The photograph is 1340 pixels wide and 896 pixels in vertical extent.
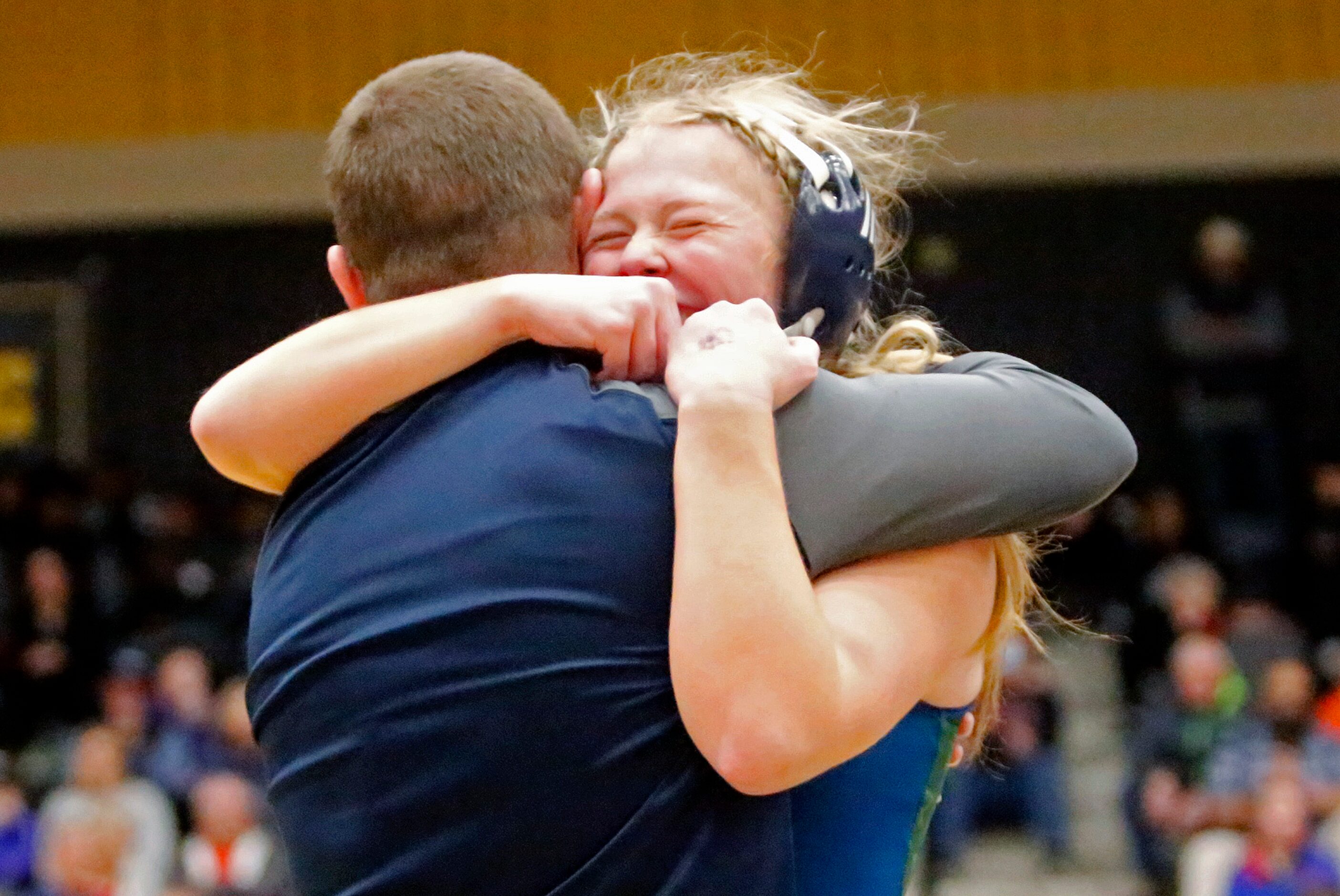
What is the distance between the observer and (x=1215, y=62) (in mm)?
10680

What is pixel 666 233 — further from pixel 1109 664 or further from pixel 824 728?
pixel 1109 664

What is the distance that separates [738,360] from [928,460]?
183 mm

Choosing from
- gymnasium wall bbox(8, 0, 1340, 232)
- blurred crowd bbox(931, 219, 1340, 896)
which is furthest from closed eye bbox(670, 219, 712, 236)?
gymnasium wall bbox(8, 0, 1340, 232)

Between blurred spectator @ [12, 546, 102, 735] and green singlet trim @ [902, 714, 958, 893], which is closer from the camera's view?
green singlet trim @ [902, 714, 958, 893]

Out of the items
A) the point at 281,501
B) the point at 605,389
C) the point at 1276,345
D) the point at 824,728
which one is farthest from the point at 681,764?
the point at 1276,345

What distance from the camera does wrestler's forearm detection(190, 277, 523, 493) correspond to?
1454 millimetres

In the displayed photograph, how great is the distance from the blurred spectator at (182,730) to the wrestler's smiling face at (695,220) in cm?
730

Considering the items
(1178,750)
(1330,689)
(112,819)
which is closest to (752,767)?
(1178,750)

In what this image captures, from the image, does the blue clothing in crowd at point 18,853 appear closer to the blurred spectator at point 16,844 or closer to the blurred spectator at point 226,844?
the blurred spectator at point 16,844

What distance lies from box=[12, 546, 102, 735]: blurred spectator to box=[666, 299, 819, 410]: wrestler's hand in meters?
9.03

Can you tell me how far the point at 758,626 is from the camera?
1312mm

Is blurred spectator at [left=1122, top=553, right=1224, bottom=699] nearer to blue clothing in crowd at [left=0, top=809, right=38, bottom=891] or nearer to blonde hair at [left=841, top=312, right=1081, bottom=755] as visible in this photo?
blue clothing in crowd at [left=0, top=809, right=38, bottom=891]

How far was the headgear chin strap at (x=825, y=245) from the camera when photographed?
1677 mm

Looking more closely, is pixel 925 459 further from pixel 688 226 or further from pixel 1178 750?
pixel 1178 750
